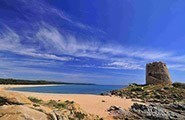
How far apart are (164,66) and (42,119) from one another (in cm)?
3781

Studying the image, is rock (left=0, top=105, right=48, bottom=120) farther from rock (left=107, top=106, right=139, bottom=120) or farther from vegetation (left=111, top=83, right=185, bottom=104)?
vegetation (left=111, top=83, right=185, bottom=104)

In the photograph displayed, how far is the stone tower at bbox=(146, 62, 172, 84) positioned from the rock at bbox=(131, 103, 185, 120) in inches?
874

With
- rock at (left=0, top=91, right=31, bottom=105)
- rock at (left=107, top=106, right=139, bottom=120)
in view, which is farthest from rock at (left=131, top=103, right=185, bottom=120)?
rock at (left=0, top=91, right=31, bottom=105)

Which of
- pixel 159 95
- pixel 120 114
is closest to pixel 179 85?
pixel 159 95

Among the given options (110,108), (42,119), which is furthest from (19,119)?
(110,108)

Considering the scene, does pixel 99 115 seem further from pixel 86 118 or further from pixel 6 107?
pixel 6 107

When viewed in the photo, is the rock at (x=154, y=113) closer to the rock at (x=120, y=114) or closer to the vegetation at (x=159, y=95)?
the rock at (x=120, y=114)

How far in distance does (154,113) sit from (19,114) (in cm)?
1443

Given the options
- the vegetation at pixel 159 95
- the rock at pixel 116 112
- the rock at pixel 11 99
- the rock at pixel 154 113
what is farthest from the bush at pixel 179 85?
the rock at pixel 11 99

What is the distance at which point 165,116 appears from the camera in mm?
21547

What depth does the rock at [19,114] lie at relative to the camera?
34.4ft

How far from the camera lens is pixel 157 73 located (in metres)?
44.9

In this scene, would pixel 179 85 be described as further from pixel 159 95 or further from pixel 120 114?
pixel 120 114

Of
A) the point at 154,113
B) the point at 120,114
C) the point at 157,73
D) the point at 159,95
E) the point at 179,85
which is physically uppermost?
the point at 157,73
